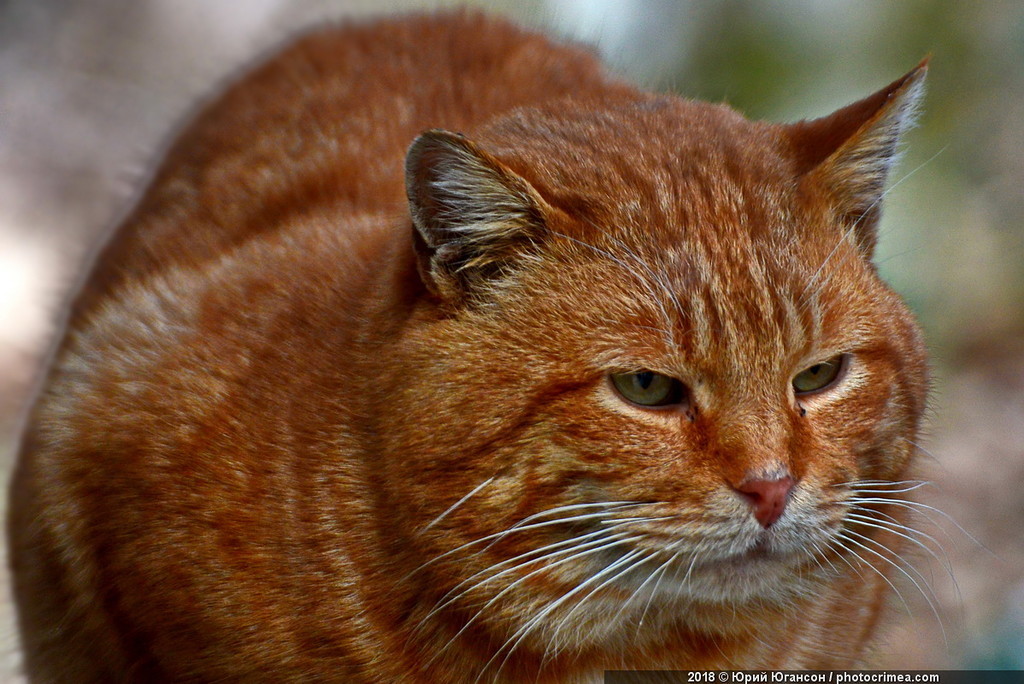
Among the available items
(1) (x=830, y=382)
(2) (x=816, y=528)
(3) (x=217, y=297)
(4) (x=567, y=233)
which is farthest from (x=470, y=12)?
(2) (x=816, y=528)

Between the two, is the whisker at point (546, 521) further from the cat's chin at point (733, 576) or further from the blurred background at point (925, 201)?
the blurred background at point (925, 201)

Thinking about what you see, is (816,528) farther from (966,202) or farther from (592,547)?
(966,202)

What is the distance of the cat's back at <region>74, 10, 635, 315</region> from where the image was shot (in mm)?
3264

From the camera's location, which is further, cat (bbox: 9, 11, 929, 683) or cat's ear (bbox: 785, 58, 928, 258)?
cat's ear (bbox: 785, 58, 928, 258)

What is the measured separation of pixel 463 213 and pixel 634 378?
1.55 feet

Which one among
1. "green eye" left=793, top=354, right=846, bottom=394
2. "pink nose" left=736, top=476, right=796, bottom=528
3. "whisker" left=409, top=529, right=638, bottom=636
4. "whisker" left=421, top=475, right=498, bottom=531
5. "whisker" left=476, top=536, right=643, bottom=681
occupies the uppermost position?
"green eye" left=793, top=354, right=846, bottom=394

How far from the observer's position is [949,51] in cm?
509

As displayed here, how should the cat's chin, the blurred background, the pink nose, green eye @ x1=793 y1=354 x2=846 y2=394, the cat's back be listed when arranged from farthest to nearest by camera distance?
the blurred background, the cat's back, green eye @ x1=793 y1=354 x2=846 y2=394, the cat's chin, the pink nose

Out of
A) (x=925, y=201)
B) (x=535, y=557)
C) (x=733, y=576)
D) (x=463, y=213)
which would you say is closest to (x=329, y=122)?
(x=463, y=213)

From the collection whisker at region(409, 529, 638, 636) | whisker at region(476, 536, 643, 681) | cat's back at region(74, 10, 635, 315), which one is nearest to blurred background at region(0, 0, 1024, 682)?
cat's back at region(74, 10, 635, 315)

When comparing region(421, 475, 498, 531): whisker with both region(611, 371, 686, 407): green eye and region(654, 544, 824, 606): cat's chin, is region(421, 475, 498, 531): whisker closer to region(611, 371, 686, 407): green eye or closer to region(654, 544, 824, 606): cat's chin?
region(611, 371, 686, 407): green eye

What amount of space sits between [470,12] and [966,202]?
2686mm

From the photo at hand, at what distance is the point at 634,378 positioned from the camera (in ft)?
7.27

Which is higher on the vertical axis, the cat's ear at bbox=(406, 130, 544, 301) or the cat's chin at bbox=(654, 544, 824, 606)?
the cat's ear at bbox=(406, 130, 544, 301)
